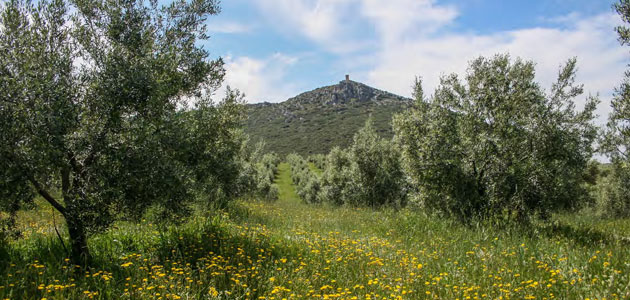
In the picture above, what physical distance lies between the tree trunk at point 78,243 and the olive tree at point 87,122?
28 millimetres

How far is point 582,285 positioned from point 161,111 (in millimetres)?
9133

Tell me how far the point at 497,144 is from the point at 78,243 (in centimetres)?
1383

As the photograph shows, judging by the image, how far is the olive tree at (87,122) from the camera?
6230 millimetres

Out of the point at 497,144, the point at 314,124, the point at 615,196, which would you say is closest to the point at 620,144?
the point at 497,144

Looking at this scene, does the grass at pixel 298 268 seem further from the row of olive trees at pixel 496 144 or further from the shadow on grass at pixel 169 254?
the row of olive trees at pixel 496 144

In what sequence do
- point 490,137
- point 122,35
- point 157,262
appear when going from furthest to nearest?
point 490,137
point 122,35
point 157,262

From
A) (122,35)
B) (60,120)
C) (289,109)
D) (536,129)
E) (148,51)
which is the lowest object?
(60,120)

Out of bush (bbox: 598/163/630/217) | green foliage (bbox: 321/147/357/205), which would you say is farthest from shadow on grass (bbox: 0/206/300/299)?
bush (bbox: 598/163/630/217)

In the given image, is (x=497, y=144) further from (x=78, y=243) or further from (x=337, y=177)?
(x=337, y=177)

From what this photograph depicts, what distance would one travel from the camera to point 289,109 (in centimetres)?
19262

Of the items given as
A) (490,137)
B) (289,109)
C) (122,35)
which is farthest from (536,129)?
(289,109)

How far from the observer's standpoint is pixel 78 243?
7320 millimetres

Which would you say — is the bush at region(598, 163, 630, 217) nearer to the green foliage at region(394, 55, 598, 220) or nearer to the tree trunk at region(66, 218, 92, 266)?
the green foliage at region(394, 55, 598, 220)

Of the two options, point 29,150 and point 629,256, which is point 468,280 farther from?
point 29,150
